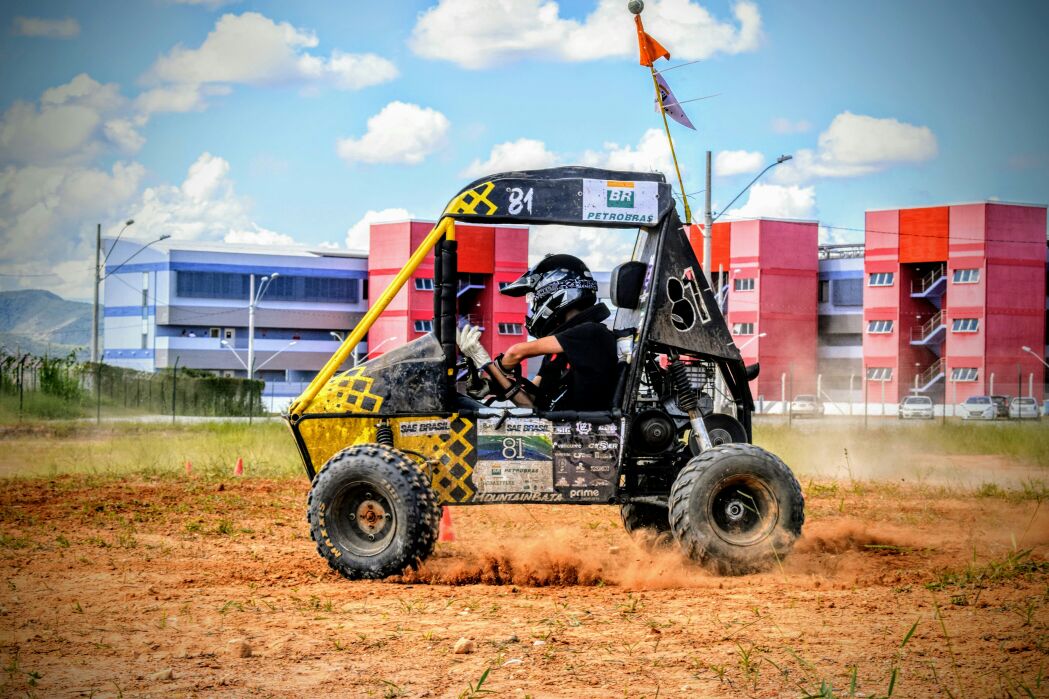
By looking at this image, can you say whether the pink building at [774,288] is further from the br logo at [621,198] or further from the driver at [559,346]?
the br logo at [621,198]

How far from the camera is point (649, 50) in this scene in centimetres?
2202

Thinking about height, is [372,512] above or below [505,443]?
below

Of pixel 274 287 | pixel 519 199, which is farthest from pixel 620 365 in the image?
pixel 274 287

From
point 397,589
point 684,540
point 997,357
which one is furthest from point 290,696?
point 997,357

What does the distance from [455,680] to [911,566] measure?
4.70 m

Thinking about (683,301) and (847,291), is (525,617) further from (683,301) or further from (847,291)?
(847,291)

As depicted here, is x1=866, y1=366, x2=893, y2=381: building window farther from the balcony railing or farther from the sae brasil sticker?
the sae brasil sticker

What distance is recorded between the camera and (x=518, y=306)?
57.0 m

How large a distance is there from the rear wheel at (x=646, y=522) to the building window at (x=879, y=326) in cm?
6288

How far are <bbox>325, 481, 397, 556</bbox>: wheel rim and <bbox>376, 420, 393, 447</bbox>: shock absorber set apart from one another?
375 mm

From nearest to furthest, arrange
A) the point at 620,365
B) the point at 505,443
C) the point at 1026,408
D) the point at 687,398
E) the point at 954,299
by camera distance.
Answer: the point at 505,443 < the point at 687,398 < the point at 620,365 < the point at 1026,408 < the point at 954,299

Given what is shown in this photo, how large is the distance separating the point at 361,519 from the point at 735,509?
2834 mm

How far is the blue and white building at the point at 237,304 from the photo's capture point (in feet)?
243

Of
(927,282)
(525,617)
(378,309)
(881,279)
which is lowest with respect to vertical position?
(525,617)
